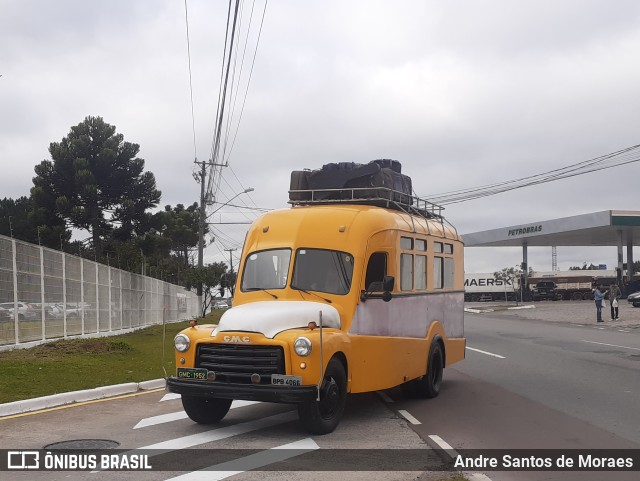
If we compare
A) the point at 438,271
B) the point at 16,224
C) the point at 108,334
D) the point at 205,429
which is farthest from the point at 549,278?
the point at 205,429

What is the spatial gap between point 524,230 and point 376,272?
5806 centimetres

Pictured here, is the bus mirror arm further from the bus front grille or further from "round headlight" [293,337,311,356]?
the bus front grille

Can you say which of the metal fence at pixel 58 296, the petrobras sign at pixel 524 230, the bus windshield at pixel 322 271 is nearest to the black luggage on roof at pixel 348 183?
the bus windshield at pixel 322 271

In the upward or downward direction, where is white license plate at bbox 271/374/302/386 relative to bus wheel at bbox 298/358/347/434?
upward

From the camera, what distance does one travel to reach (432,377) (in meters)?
12.5

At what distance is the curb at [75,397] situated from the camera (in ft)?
34.4

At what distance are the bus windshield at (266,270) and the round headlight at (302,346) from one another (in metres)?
1.73

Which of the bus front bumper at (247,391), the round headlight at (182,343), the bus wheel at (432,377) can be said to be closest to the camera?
the bus front bumper at (247,391)

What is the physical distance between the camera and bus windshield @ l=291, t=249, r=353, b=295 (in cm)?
1018

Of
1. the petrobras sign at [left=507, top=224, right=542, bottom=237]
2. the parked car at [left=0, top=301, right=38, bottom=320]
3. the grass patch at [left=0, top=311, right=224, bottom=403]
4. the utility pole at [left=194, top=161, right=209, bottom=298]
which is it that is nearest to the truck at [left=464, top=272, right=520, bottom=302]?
the petrobras sign at [left=507, top=224, right=542, bottom=237]

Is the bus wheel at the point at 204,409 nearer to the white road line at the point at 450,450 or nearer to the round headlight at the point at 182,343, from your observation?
the round headlight at the point at 182,343

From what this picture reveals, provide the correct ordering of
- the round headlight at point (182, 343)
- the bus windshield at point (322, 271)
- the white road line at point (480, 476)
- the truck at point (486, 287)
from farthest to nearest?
1. the truck at point (486, 287)
2. the bus windshield at point (322, 271)
3. the round headlight at point (182, 343)
4. the white road line at point (480, 476)

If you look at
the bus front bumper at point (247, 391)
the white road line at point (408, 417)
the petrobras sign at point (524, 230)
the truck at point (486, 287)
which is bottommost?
the truck at point (486, 287)

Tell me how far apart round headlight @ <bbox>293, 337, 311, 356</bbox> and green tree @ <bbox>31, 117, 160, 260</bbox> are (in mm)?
39325
